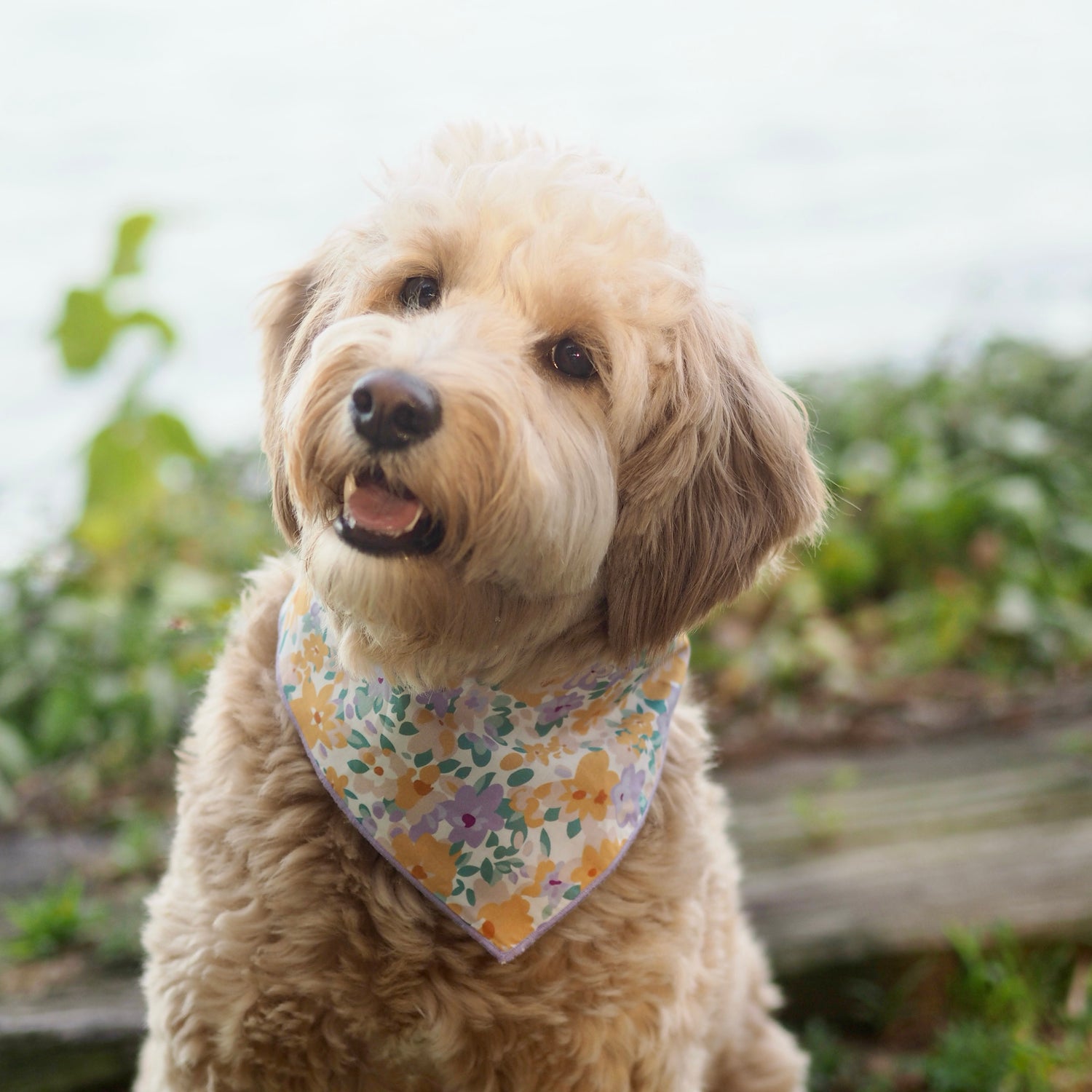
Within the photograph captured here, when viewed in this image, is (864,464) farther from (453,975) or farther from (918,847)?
(453,975)

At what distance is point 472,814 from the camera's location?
2.07m

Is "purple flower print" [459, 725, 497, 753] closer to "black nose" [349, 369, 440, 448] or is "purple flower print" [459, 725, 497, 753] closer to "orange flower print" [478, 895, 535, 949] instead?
"orange flower print" [478, 895, 535, 949]

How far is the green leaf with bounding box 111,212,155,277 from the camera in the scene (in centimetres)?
411

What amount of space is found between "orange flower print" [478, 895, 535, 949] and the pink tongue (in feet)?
2.18

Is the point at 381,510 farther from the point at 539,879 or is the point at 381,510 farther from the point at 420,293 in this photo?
the point at 539,879

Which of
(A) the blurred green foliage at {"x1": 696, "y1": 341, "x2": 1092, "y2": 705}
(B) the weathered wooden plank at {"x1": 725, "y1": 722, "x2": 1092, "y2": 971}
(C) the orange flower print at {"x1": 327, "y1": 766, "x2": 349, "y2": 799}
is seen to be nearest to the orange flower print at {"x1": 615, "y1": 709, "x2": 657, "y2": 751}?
(C) the orange flower print at {"x1": 327, "y1": 766, "x2": 349, "y2": 799}

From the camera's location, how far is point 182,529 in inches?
172

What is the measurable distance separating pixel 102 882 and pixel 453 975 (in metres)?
1.70

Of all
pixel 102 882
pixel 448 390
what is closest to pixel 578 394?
pixel 448 390

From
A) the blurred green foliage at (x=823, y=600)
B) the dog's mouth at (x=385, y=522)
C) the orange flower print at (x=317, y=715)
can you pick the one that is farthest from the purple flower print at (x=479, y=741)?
the blurred green foliage at (x=823, y=600)

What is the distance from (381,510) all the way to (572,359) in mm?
405

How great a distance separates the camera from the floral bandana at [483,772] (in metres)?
1.95

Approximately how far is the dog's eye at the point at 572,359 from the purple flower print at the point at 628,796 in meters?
0.72

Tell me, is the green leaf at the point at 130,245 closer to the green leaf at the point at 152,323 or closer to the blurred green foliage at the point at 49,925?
the green leaf at the point at 152,323
